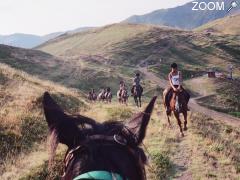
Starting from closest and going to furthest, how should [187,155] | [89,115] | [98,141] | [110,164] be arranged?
[110,164] → [98,141] → [187,155] → [89,115]

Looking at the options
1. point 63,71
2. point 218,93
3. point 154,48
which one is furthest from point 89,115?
point 154,48

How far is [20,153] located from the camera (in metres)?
15.2

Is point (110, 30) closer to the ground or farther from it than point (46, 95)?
closer to the ground

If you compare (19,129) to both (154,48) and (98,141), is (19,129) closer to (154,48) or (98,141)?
(98,141)

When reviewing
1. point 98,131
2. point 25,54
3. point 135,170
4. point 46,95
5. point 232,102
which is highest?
point 46,95

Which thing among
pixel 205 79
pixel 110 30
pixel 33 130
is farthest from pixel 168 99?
pixel 110 30

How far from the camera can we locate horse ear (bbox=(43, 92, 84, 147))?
252 centimetres

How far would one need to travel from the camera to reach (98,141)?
95.0 inches

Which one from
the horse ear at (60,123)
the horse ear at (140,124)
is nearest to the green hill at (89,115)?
the horse ear at (140,124)

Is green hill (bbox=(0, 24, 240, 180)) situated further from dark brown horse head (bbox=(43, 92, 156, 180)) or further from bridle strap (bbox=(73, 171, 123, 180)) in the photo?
bridle strap (bbox=(73, 171, 123, 180))

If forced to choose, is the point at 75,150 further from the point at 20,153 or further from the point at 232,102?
the point at 232,102

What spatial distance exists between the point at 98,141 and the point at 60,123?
257 mm

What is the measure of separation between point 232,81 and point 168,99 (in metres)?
54.1

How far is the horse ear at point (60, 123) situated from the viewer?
2520mm
